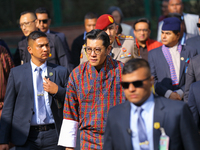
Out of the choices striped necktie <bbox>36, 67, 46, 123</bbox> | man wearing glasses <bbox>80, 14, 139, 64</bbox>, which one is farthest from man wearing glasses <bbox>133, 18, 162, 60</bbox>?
striped necktie <bbox>36, 67, 46, 123</bbox>

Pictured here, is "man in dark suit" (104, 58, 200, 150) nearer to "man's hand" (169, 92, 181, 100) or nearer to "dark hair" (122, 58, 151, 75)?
"dark hair" (122, 58, 151, 75)

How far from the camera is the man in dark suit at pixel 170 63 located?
578 cm

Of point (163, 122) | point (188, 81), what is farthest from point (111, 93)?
point (188, 81)

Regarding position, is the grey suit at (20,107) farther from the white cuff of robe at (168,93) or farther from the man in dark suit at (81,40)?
the man in dark suit at (81,40)

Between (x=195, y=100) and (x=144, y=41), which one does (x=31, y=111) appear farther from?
(x=144, y=41)

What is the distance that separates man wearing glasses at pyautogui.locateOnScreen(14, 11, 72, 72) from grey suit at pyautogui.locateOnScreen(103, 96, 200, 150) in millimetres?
3674

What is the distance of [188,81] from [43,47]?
2.19 m

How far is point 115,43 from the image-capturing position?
5473 millimetres

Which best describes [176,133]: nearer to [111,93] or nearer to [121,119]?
[121,119]

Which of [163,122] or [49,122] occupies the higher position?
[163,122]

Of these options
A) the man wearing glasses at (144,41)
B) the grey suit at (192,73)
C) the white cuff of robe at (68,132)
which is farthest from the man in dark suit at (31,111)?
the man wearing glasses at (144,41)

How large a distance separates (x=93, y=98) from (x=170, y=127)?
1063 mm

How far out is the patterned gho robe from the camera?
13.0 feet

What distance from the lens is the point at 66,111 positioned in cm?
416
